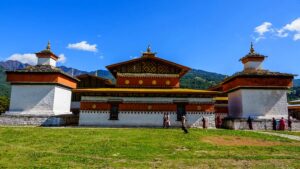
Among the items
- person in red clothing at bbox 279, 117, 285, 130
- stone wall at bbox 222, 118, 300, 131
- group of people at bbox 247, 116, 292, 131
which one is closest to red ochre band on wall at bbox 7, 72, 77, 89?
stone wall at bbox 222, 118, 300, 131

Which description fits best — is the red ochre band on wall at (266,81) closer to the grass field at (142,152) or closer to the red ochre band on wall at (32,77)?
the grass field at (142,152)

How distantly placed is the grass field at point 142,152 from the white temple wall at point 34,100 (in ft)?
27.2

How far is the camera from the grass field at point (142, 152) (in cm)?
935

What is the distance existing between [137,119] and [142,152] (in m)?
12.3

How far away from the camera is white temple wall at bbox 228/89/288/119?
24656mm

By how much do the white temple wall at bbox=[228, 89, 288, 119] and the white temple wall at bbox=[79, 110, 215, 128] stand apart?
4.21 m

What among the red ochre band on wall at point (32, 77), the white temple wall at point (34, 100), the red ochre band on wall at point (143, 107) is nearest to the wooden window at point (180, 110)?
the red ochre band on wall at point (143, 107)

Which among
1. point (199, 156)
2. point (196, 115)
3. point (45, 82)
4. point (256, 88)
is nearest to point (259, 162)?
point (199, 156)

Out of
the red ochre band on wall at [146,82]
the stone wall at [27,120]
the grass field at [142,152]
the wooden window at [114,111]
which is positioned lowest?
the grass field at [142,152]

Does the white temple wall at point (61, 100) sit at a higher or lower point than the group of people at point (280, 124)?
higher

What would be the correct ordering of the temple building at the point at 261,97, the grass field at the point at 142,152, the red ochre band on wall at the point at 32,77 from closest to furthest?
1. the grass field at the point at 142,152
2. the temple building at the point at 261,97
3. the red ochre band on wall at the point at 32,77

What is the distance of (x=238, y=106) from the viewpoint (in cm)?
2616

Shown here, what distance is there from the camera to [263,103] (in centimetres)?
2484

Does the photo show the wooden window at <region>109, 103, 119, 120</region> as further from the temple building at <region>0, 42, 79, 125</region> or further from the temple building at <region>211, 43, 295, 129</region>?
the temple building at <region>211, 43, 295, 129</region>
